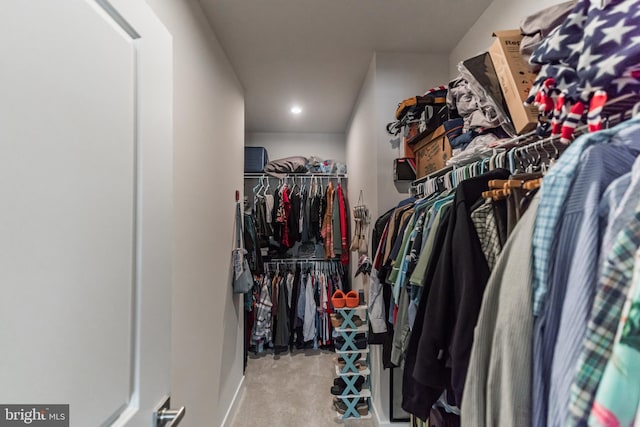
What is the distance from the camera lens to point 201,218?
1.54m

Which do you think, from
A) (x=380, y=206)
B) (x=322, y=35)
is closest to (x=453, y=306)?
(x=380, y=206)

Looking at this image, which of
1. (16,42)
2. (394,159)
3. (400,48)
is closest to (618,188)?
(16,42)

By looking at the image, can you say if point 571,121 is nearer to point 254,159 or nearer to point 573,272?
point 573,272

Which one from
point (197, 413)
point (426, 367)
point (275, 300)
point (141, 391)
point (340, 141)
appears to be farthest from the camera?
point (340, 141)

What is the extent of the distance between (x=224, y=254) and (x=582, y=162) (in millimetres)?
1910

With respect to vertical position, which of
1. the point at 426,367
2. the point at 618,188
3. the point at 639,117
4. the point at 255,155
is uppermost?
the point at 255,155

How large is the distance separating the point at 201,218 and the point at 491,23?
6.51 ft

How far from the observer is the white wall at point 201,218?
1268 millimetres

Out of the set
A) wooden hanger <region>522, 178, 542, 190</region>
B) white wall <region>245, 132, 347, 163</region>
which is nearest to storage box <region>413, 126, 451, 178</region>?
wooden hanger <region>522, 178, 542, 190</region>

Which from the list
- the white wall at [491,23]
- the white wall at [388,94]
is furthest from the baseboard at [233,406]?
the white wall at [491,23]

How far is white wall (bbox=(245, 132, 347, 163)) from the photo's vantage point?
383cm

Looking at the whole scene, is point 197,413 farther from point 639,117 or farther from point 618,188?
point 639,117

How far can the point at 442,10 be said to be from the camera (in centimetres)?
159

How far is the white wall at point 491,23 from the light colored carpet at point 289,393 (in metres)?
2.62
